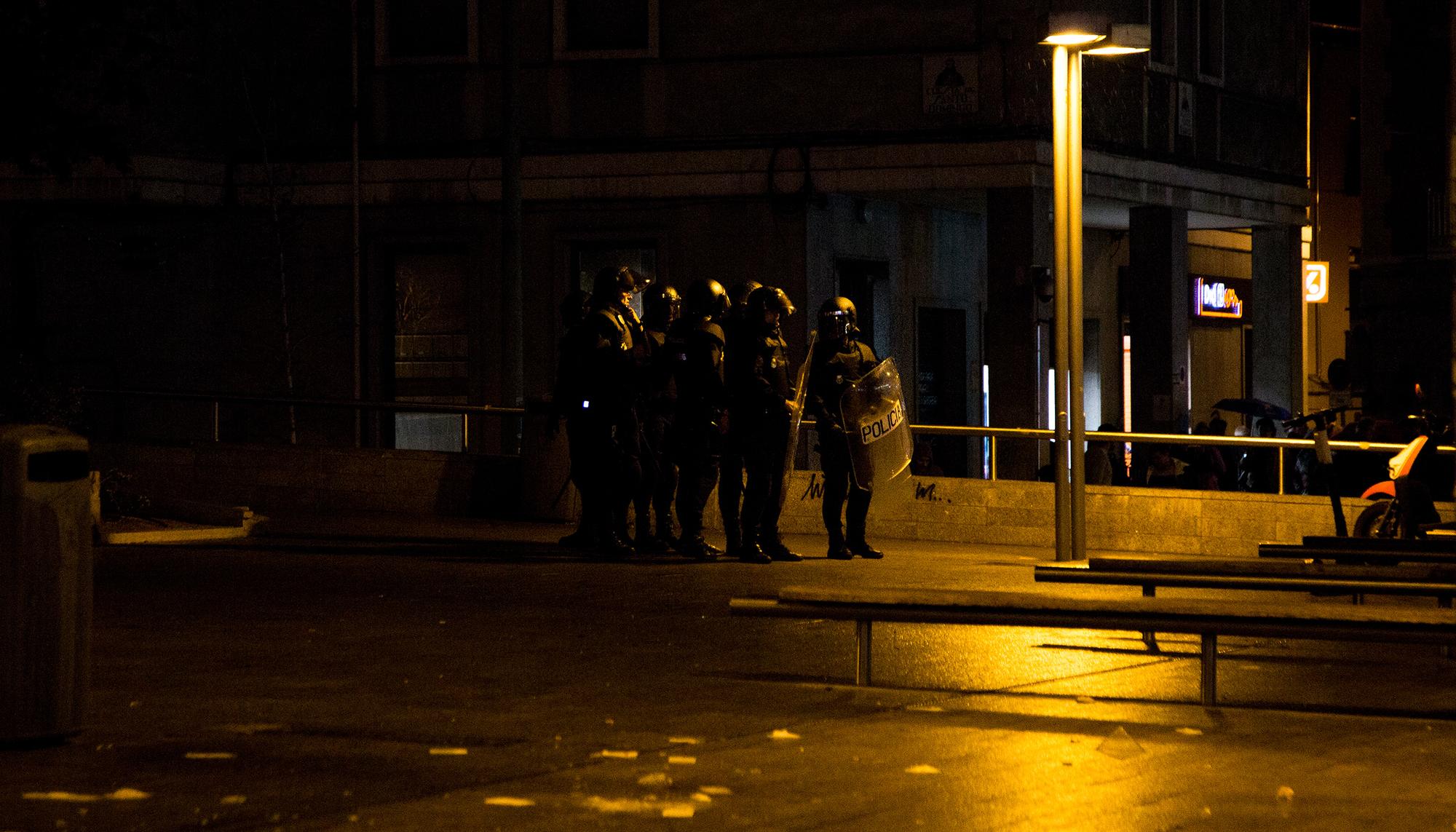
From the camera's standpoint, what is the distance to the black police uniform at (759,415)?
15891 mm

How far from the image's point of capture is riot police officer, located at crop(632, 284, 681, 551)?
53.5 ft

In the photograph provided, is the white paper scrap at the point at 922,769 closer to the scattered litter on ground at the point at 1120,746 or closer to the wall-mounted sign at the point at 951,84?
the scattered litter on ground at the point at 1120,746

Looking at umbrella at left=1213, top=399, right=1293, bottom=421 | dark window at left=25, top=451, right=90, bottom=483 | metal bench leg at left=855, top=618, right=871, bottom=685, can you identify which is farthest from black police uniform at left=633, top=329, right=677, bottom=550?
umbrella at left=1213, top=399, right=1293, bottom=421

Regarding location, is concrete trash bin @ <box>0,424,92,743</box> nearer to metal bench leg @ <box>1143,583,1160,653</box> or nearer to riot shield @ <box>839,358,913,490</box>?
metal bench leg @ <box>1143,583,1160,653</box>

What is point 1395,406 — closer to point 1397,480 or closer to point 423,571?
point 1397,480

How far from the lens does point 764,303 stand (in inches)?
619

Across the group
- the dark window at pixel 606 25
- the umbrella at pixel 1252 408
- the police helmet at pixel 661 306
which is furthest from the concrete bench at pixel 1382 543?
the dark window at pixel 606 25

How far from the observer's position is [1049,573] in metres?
11.0

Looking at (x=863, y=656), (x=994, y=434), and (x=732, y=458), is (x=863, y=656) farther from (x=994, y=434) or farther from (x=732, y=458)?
→ (x=994, y=434)

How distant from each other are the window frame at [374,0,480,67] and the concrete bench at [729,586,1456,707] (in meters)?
18.2

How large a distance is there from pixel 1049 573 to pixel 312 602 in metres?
4.24

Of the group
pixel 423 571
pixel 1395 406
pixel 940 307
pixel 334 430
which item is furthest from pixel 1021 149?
pixel 423 571

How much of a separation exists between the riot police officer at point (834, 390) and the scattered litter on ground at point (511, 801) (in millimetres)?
9239

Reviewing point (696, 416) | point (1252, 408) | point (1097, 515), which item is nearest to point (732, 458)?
point (696, 416)
